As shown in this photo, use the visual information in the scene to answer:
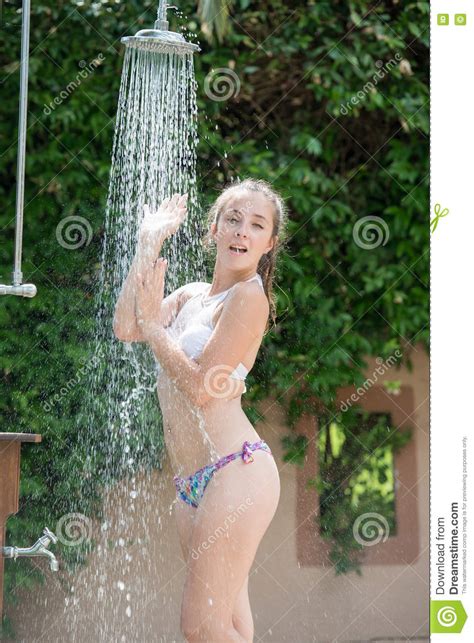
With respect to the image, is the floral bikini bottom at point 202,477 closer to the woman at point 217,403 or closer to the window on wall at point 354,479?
the woman at point 217,403

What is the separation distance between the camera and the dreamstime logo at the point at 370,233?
4.84 m

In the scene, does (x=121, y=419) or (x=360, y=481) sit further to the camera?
(x=360, y=481)

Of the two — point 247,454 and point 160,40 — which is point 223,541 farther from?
point 160,40

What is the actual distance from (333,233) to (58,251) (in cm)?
129

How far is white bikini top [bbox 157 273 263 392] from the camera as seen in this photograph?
2674mm

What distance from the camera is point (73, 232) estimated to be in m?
4.61

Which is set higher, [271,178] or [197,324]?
[271,178]

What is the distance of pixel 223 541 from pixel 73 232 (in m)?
2.40

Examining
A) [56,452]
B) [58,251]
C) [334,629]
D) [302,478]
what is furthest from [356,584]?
[58,251]

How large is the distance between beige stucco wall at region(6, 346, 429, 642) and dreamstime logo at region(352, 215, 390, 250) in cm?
57
